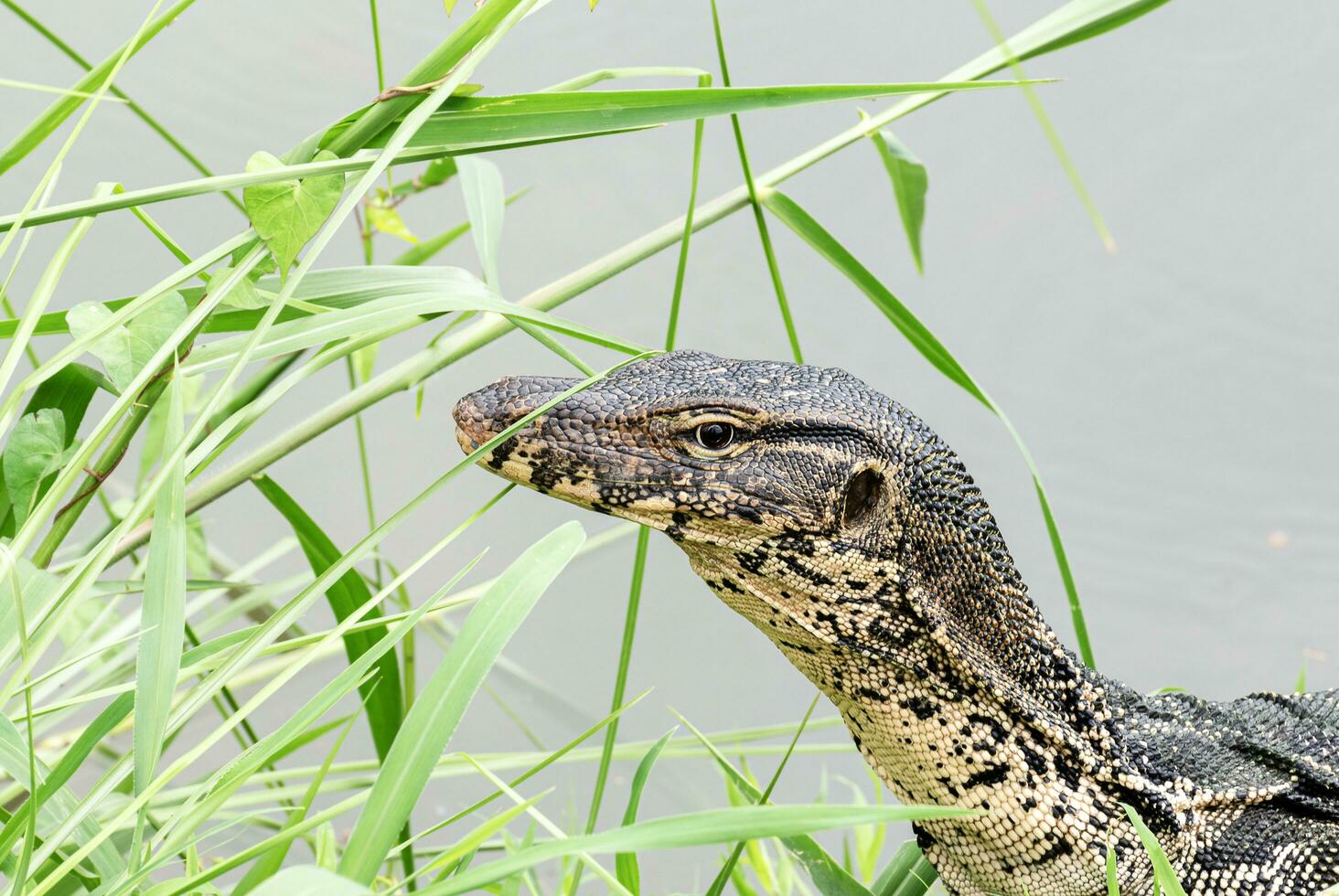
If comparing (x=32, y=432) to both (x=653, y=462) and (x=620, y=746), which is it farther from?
(x=620, y=746)

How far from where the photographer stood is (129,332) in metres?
1.26

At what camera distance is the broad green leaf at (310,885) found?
2.81 feet

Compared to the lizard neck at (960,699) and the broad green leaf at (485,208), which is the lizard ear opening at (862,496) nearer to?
the lizard neck at (960,699)

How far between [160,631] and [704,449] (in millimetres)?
734

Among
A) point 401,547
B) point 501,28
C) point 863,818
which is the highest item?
point 401,547

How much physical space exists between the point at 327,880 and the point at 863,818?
1.22ft

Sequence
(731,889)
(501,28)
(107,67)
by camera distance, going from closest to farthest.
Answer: (501,28)
(107,67)
(731,889)

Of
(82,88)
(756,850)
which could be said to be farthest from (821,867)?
(82,88)

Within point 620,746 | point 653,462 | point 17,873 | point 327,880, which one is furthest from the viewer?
point 620,746

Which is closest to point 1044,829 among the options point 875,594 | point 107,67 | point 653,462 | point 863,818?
point 875,594

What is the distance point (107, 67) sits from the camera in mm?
1348

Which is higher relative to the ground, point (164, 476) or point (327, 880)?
point (164, 476)

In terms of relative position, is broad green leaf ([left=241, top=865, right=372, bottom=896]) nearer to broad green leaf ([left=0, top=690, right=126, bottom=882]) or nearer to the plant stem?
broad green leaf ([left=0, top=690, right=126, bottom=882])

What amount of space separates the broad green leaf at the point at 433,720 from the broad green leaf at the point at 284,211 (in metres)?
0.43
